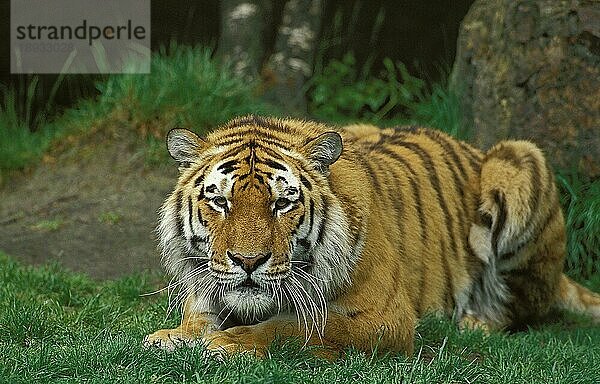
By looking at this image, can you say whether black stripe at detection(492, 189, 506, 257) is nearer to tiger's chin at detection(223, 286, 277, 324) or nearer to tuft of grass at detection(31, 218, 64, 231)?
tiger's chin at detection(223, 286, 277, 324)

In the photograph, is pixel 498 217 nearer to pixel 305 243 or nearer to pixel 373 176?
pixel 373 176

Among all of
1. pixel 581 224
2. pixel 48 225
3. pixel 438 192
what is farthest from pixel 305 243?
pixel 48 225

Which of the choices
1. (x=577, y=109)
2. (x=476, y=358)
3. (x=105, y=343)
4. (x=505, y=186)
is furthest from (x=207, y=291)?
(x=577, y=109)

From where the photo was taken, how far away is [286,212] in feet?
14.4

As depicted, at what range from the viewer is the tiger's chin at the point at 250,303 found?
4.35 m

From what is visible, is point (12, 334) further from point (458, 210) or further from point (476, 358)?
point (458, 210)

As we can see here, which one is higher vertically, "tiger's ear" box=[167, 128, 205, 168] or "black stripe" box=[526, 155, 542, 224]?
"tiger's ear" box=[167, 128, 205, 168]

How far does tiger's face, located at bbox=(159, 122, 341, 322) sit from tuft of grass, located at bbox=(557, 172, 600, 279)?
3.00 metres

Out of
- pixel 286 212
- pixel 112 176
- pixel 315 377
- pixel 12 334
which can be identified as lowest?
pixel 112 176

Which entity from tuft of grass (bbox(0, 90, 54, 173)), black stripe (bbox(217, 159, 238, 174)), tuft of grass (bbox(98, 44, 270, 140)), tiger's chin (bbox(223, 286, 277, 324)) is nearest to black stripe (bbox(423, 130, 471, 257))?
tiger's chin (bbox(223, 286, 277, 324))

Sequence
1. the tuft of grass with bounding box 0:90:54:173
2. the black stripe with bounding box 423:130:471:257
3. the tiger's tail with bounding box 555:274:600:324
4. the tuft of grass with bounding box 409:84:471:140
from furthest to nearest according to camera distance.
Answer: the tuft of grass with bounding box 0:90:54:173 < the tuft of grass with bounding box 409:84:471:140 < the tiger's tail with bounding box 555:274:600:324 < the black stripe with bounding box 423:130:471:257

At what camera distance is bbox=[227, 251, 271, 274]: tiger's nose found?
4.21 m

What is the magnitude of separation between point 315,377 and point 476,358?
127cm

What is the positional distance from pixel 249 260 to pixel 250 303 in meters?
0.29
